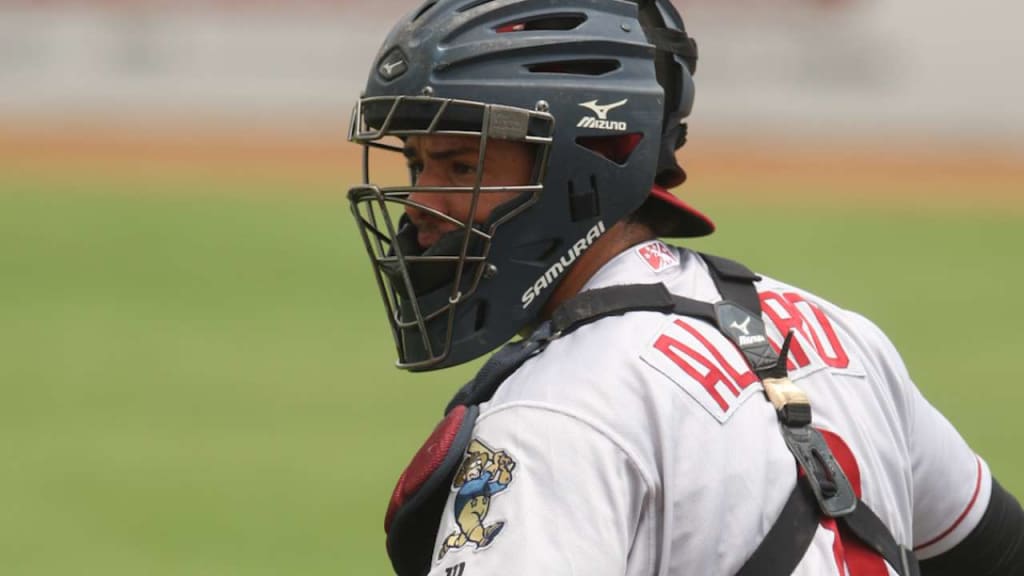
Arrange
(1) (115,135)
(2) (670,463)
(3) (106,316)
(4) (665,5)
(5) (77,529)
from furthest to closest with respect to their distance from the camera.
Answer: (1) (115,135), (3) (106,316), (5) (77,529), (4) (665,5), (2) (670,463)

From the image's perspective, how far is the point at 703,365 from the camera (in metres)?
2.51

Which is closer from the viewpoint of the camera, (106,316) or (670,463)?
(670,463)

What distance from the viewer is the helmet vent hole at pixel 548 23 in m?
2.79

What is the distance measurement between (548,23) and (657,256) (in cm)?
47

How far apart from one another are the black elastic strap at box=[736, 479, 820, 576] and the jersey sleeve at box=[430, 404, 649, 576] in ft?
0.70

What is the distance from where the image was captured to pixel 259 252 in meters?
14.3

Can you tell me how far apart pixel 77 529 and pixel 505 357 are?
16.9 feet

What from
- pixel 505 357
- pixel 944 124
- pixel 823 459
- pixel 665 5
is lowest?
pixel 944 124

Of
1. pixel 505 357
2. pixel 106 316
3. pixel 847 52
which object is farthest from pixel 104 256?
pixel 505 357

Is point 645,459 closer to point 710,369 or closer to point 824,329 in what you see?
point 710,369

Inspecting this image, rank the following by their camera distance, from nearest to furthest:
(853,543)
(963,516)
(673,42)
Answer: (853,543), (673,42), (963,516)

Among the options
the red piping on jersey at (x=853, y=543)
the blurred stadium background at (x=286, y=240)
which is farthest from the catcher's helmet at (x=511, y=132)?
the blurred stadium background at (x=286, y=240)

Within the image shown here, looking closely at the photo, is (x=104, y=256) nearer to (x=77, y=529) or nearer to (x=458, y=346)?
(x=77, y=529)

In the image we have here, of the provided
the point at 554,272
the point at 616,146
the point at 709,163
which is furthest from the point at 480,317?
the point at 709,163
